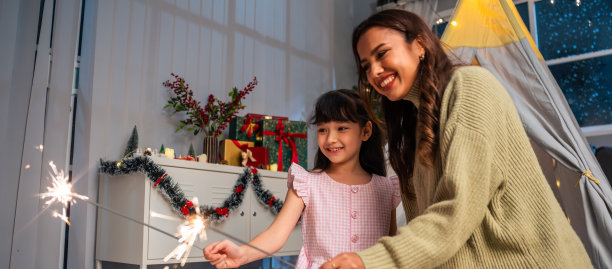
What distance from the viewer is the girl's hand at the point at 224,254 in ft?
3.26

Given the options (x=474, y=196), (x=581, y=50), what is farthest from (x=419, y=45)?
(x=581, y=50)

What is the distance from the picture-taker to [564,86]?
3.73m

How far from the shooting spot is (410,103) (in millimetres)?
1028

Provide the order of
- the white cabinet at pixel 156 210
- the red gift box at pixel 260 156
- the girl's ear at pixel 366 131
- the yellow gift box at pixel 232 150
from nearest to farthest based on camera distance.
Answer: the girl's ear at pixel 366 131 < the white cabinet at pixel 156 210 < the yellow gift box at pixel 232 150 < the red gift box at pixel 260 156

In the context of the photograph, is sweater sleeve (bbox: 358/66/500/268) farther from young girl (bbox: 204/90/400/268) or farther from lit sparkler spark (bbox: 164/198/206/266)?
lit sparkler spark (bbox: 164/198/206/266)

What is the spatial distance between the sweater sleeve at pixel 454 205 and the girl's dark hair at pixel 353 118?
564 mm

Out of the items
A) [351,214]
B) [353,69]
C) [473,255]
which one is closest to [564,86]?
[353,69]

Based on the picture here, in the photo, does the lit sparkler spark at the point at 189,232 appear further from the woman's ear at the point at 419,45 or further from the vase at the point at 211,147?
the woman's ear at the point at 419,45

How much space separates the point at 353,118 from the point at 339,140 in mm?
75

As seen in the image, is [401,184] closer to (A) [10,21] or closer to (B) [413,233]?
(B) [413,233]

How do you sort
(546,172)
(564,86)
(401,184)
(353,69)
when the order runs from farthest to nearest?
(353,69) < (564,86) < (546,172) < (401,184)

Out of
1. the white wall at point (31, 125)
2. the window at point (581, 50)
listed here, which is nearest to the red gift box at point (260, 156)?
the white wall at point (31, 125)

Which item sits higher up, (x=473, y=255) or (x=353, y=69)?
(x=353, y=69)

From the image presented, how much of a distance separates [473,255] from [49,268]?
78.6 inches
